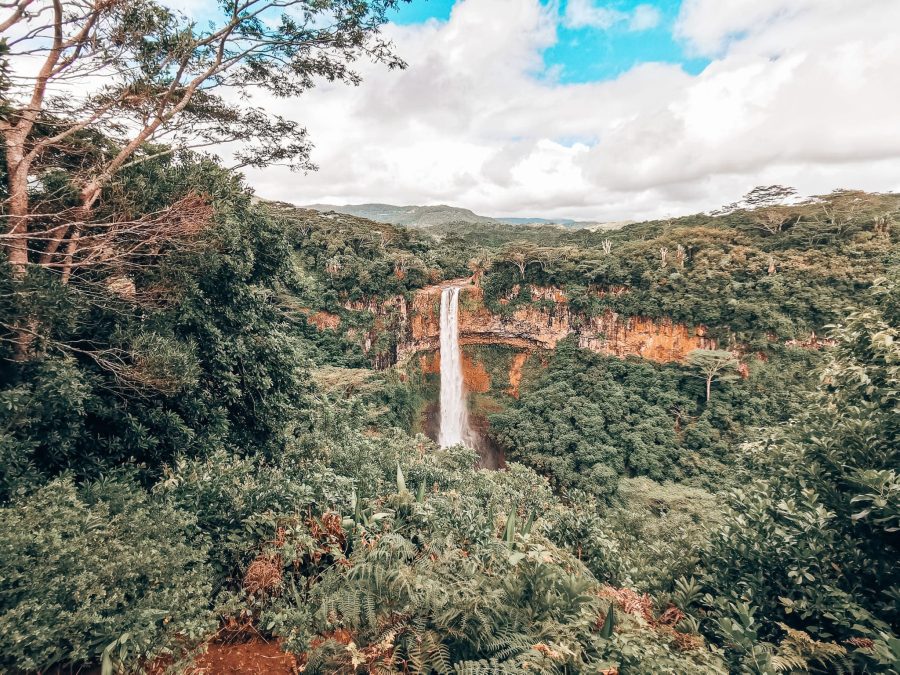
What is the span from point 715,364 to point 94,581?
89.5 feet

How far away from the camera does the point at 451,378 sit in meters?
32.7

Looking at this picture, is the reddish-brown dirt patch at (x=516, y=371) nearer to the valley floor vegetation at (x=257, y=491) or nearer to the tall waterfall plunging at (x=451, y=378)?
the tall waterfall plunging at (x=451, y=378)

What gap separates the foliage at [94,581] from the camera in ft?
7.52

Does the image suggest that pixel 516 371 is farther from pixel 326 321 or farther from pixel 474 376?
pixel 326 321

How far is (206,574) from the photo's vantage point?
342cm

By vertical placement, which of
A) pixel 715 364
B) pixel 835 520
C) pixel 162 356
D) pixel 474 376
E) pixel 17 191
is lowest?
Answer: pixel 474 376

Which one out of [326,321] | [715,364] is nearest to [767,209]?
[715,364]

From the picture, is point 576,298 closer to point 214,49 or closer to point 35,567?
point 214,49

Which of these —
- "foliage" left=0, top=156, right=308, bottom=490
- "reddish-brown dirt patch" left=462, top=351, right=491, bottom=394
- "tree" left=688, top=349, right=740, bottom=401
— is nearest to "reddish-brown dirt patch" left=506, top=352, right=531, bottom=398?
"reddish-brown dirt patch" left=462, top=351, right=491, bottom=394

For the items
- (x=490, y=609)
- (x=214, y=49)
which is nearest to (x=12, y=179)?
(x=214, y=49)

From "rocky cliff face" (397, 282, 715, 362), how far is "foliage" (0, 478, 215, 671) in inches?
1110

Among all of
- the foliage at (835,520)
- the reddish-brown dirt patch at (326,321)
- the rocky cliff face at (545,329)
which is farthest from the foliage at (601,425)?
→ the foliage at (835,520)

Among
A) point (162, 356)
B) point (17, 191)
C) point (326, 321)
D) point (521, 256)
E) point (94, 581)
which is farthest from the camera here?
point (326, 321)

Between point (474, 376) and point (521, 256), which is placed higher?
point (521, 256)
